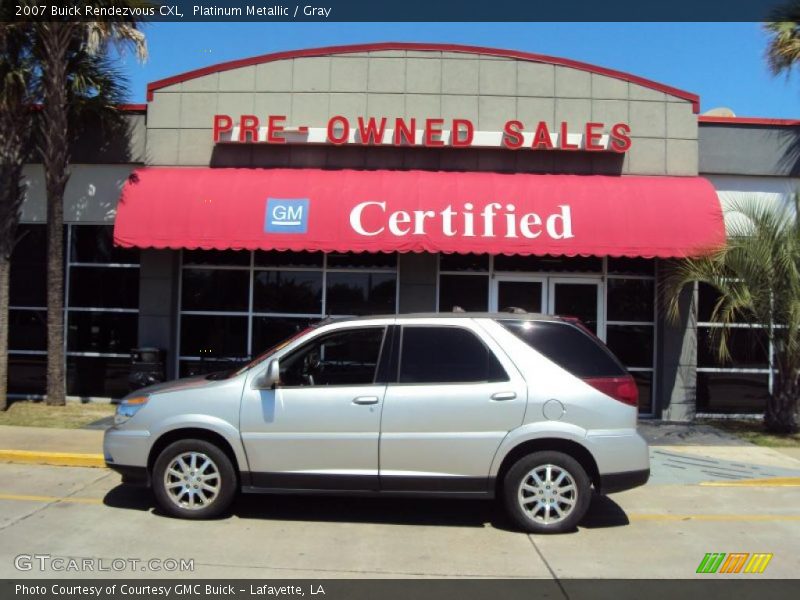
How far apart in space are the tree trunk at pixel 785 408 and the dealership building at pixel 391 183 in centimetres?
140

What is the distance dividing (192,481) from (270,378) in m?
1.18

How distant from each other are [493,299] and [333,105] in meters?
4.36

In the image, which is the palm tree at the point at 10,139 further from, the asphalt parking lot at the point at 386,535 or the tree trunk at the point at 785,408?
the tree trunk at the point at 785,408

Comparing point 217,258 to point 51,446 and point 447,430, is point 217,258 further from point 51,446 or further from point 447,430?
point 447,430

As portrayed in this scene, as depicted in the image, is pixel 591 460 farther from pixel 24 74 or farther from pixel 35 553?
pixel 24 74

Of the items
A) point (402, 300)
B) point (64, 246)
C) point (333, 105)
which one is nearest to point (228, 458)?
point (402, 300)

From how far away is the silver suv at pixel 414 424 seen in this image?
5934 millimetres

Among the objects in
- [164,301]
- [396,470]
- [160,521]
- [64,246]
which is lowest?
[160,521]

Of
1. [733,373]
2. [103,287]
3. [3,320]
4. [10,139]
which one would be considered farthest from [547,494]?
[10,139]

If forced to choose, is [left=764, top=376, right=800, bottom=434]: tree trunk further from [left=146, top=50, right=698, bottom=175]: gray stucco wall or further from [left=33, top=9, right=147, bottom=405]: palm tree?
[left=33, top=9, right=147, bottom=405]: palm tree

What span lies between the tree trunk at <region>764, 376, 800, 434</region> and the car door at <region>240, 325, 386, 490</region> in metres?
7.55

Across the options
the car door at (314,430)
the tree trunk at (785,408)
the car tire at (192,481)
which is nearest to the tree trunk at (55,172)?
the car tire at (192,481)

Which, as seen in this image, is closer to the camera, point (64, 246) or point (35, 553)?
point (35, 553)

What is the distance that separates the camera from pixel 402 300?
40.3 feet
